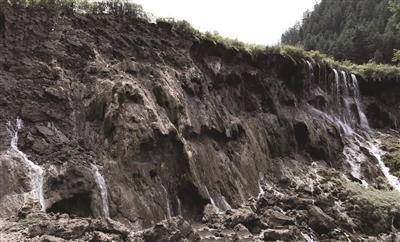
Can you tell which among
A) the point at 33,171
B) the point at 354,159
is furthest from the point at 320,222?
the point at 354,159

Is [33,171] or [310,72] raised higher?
[310,72]

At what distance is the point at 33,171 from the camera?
40.3 ft

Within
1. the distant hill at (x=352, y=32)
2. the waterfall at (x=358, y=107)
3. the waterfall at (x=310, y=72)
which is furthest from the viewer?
the distant hill at (x=352, y=32)

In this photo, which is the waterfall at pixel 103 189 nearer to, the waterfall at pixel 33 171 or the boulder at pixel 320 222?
the waterfall at pixel 33 171

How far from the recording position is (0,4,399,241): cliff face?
42.8 feet

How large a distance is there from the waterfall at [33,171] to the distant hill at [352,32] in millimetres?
54055

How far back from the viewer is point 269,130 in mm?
24672

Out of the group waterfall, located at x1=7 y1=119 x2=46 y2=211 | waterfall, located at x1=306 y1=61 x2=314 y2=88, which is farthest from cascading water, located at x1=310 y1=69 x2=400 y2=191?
waterfall, located at x1=7 y1=119 x2=46 y2=211

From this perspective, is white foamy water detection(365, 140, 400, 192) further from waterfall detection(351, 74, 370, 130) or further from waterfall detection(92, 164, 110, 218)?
waterfall detection(92, 164, 110, 218)

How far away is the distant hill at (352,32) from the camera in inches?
2248

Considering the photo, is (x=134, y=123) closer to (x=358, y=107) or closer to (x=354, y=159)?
(x=354, y=159)

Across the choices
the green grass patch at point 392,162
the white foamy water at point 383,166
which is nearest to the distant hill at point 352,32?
the white foamy water at point 383,166

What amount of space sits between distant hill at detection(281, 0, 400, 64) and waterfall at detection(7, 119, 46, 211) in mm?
54055

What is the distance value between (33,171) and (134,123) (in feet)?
14.8
